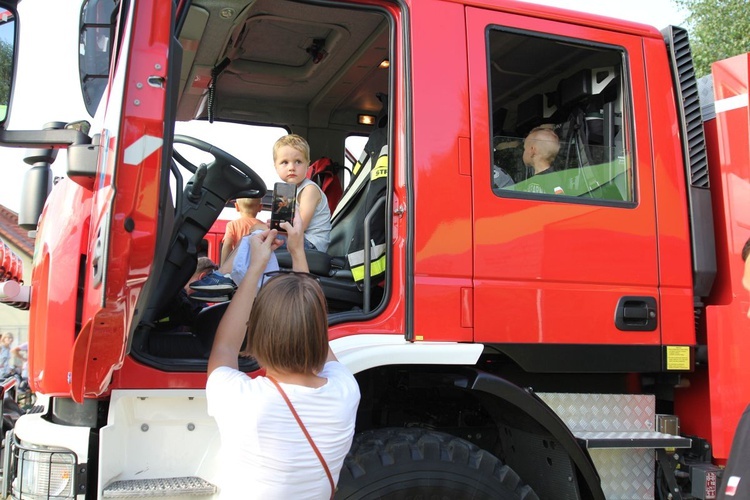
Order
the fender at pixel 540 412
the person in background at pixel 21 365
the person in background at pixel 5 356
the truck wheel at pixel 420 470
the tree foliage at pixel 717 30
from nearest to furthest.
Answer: the truck wheel at pixel 420 470 < the fender at pixel 540 412 < the person in background at pixel 21 365 < the person in background at pixel 5 356 < the tree foliage at pixel 717 30

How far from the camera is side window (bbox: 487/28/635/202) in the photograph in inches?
114

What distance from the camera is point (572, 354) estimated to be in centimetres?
281

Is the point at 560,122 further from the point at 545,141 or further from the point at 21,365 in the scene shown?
the point at 21,365

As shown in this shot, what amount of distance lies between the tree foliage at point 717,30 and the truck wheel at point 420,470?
1288 cm

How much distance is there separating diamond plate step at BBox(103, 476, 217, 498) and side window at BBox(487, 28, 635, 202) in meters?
1.56

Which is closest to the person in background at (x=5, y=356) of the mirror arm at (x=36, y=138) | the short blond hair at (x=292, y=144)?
the short blond hair at (x=292, y=144)

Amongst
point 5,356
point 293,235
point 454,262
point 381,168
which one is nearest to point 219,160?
point 293,235

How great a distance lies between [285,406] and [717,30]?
15136 mm

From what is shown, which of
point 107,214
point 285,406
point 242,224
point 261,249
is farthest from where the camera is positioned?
point 242,224

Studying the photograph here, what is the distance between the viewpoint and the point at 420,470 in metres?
2.50

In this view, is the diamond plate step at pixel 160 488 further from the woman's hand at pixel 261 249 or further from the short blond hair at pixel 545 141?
the short blond hair at pixel 545 141

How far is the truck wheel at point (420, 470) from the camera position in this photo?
2.46 metres

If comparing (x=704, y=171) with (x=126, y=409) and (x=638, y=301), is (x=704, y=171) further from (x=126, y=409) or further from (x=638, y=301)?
(x=126, y=409)

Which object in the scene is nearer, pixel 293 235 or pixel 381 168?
pixel 293 235
